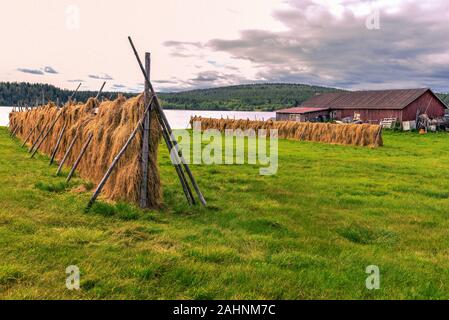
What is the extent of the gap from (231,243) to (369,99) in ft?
170

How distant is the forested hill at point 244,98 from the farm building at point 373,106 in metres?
48.1

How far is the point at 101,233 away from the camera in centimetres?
670

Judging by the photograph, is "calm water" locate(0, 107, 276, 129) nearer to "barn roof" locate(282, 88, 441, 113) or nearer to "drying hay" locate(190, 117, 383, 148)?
"drying hay" locate(190, 117, 383, 148)

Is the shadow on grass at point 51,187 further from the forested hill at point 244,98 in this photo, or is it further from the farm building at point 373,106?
the forested hill at point 244,98

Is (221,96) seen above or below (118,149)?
above

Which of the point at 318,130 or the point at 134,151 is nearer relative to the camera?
the point at 134,151

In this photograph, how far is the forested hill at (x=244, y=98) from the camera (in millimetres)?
122875

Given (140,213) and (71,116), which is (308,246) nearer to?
(140,213)

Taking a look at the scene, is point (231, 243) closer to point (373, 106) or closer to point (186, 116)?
point (373, 106)

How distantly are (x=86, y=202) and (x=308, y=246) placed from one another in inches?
214

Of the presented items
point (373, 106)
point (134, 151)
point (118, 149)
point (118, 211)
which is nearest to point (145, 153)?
point (134, 151)

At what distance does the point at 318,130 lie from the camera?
35.6 m

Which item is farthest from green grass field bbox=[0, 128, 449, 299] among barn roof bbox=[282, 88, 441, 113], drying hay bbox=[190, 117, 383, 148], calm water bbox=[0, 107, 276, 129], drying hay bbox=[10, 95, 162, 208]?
barn roof bbox=[282, 88, 441, 113]

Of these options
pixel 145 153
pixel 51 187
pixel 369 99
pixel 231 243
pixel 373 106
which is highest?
pixel 369 99
